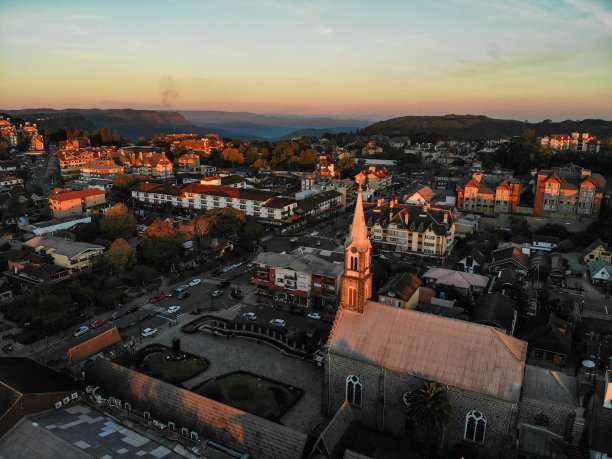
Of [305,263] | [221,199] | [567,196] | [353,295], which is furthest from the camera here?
[221,199]

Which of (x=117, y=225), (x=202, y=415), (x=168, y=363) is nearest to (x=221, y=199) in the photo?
(x=117, y=225)

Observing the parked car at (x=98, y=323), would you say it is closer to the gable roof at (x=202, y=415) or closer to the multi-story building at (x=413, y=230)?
the gable roof at (x=202, y=415)

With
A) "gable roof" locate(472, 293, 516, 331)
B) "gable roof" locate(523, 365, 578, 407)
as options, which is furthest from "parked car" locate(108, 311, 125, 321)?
"gable roof" locate(523, 365, 578, 407)

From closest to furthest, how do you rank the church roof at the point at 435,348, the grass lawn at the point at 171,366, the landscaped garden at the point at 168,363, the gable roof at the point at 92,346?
the church roof at the point at 435,348, the gable roof at the point at 92,346, the grass lawn at the point at 171,366, the landscaped garden at the point at 168,363


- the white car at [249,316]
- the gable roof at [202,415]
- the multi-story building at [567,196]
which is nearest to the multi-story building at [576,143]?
the multi-story building at [567,196]

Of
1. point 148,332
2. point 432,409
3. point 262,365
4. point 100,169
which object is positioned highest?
point 100,169

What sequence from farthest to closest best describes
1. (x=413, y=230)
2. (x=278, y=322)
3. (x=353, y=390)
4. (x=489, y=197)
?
(x=489, y=197) → (x=413, y=230) → (x=278, y=322) → (x=353, y=390)

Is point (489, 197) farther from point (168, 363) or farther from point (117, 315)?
point (117, 315)
